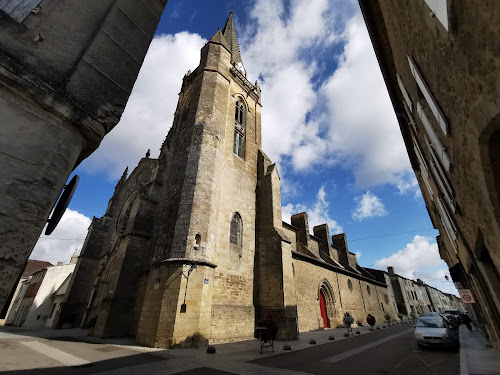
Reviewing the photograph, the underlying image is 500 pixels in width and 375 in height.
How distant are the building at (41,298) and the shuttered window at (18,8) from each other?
75.8 ft

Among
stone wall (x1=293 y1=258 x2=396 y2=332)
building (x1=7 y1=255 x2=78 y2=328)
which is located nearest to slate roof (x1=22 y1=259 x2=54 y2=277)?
building (x1=7 y1=255 x2=78 y2=328)

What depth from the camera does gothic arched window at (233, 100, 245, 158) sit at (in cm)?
1505

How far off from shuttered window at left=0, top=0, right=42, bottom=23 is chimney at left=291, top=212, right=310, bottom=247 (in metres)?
19.5

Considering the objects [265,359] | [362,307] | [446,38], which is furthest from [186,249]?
[362,307]

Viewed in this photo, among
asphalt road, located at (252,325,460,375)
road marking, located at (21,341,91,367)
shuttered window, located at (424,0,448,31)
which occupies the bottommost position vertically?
Result: asphalt road, located at (252,325,460,375)

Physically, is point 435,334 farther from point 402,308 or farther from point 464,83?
point 402,308

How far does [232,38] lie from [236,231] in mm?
20747

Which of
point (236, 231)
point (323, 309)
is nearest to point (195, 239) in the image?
point (236, 231)

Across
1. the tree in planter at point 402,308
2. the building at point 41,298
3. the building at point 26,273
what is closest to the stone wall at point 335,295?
the tree in planter at point 402,308

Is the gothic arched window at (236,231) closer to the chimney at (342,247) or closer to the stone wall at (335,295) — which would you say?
the stone wall at (335,295)

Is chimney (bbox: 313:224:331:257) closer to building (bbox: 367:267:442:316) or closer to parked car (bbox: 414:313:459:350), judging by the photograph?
parked car (bbox: 414:313:459:350)

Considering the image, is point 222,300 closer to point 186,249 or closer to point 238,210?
point 186,249

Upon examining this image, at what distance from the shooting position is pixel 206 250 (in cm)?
959

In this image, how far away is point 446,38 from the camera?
2.49 metres
